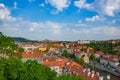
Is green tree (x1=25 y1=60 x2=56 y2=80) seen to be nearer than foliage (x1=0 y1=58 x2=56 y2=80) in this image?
Yes

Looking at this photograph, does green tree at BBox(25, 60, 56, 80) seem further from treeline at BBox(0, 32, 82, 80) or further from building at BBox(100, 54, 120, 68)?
building at BBox(100, 54, 120, 68)

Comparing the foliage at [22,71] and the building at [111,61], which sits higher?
the foliage at [22,71]

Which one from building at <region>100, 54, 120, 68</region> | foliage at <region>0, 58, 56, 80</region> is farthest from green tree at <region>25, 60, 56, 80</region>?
building at <region>100, 54, 120, 68</region>

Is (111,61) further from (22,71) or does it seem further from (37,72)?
(22,71)

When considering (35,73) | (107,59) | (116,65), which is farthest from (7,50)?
(107,59)

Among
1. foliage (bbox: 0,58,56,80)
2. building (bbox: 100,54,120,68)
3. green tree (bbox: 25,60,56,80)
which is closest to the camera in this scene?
green tree (bbox: 25,60,56,80)

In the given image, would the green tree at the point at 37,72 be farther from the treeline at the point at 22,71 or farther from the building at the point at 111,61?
the building at the point at 111,61

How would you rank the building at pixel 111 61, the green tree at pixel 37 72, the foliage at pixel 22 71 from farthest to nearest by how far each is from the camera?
the building at pixel 111 61, the foliage at pixel 22 71, the green tree at pixel 37 72

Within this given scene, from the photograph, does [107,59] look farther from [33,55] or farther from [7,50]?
[7,50]

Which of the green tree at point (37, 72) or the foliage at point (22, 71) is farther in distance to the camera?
the foliage at point (22, 71)

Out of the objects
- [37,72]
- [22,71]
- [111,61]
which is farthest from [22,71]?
[111,61]

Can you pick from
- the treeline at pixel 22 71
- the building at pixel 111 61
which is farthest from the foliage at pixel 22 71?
the building at pixel 111 61
